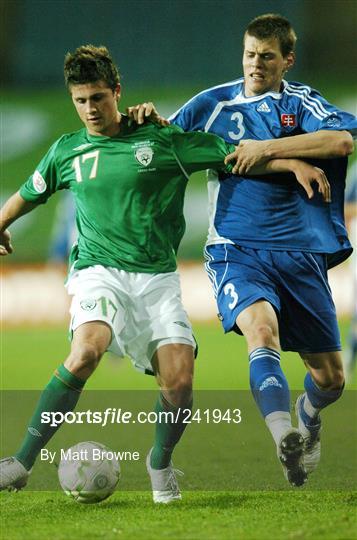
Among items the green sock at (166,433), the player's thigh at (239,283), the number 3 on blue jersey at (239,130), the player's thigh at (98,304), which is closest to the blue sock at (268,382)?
the player's thigh at (239,283)

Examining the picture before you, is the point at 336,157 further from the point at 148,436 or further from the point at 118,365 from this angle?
the point at 118,365

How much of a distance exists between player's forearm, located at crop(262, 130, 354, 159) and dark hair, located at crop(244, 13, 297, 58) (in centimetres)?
54

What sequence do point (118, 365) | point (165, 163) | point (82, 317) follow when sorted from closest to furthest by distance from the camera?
1. point (82, 317)
2. point (165, 163)
3. point (118, 365)

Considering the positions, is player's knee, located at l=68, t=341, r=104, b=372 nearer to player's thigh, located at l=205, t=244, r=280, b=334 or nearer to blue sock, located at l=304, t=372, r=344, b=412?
player's thigh, located at l=205, t=244, r=280, b=334

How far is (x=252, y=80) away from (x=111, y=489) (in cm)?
221

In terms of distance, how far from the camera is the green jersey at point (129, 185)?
4.99m

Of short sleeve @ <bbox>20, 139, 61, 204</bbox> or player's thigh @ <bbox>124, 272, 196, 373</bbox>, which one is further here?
short sleeve @ <bbox>20, 139, 61, 204</bbox>

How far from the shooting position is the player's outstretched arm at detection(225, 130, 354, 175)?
5.02m

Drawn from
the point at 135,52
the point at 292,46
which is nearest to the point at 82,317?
the point at 292,46

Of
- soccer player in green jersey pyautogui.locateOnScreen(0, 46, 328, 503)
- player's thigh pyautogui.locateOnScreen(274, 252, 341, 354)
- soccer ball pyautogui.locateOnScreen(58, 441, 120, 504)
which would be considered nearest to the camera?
soccer ball pyautogui.locateOnScreen(58, 441, 120, 504)

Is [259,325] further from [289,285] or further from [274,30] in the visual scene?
[274,30]

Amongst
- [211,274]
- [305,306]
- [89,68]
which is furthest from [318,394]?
[89,68]

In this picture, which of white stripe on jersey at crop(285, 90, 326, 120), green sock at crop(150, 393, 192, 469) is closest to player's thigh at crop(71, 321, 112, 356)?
green sock at crop(150, 393, 192, 469)

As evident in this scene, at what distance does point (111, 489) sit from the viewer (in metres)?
4.74
